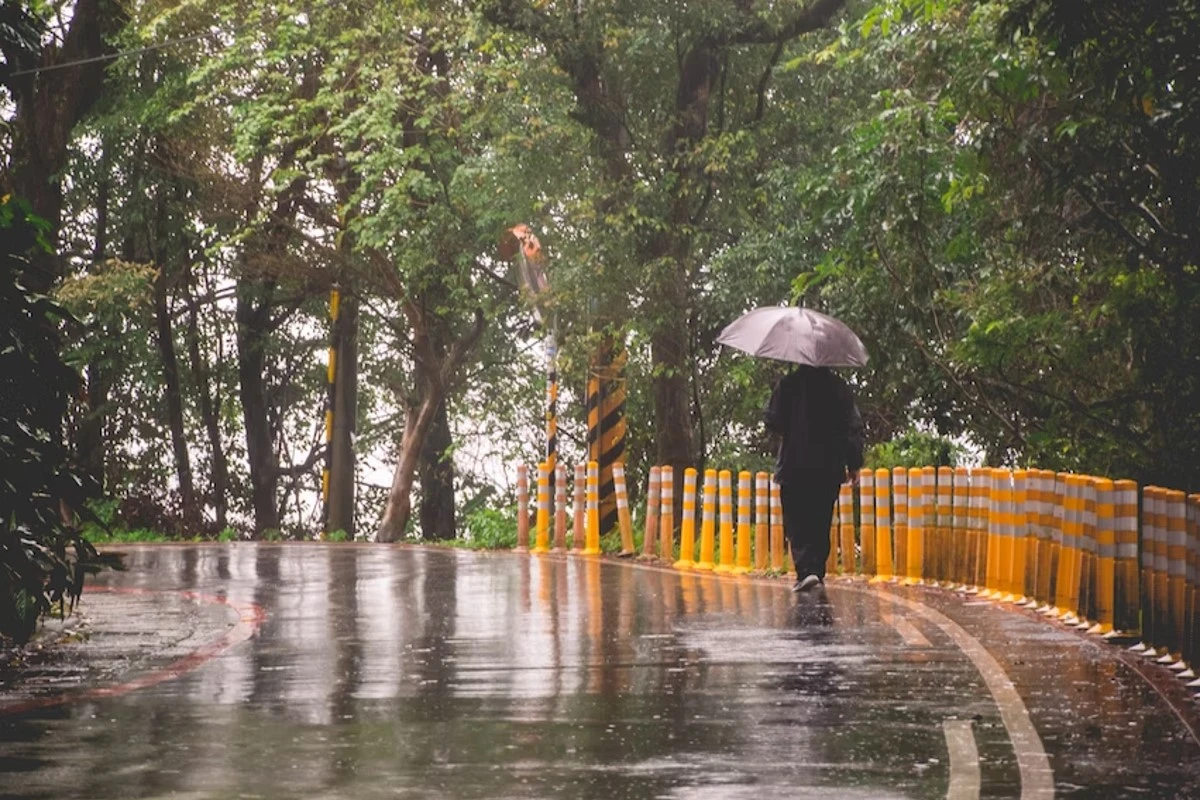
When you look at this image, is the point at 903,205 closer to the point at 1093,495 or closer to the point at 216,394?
the point at 1093,495

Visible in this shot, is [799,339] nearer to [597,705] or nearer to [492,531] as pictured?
[597,705]

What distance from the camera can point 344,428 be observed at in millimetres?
44438

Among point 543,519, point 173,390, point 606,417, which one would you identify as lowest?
point 543,519

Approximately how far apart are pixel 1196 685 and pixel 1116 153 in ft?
23.1

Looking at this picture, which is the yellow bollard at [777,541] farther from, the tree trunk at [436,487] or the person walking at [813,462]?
the tree trunk at [436,487]

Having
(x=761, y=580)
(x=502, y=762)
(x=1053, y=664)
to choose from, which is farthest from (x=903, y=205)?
(x=502, y=762)

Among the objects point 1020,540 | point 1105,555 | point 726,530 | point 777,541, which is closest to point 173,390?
point 726,530

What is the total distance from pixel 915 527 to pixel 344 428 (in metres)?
25.5

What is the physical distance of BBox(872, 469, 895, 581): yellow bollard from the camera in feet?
68.0

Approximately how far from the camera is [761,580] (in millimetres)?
21125

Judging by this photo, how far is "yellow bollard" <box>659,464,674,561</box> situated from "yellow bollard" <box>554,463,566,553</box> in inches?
107

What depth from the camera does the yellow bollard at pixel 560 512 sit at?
2867cm

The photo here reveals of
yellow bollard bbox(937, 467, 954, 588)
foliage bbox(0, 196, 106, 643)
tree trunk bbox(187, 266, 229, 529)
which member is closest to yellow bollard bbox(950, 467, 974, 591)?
yellow bollard bbox(937, 467, 954, 588)

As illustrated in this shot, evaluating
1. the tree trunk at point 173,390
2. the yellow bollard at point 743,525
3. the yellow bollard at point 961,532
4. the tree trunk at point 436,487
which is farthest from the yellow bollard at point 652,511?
the tree trunk at point 436,487
